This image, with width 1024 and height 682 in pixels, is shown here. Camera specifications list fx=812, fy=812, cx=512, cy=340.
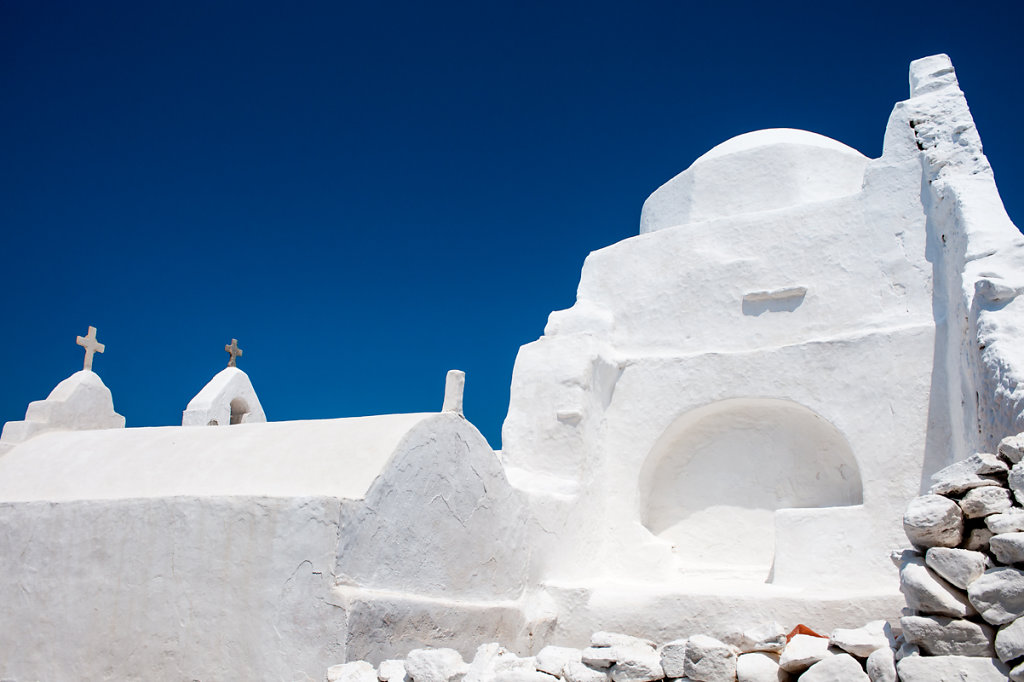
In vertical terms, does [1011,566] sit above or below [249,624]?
above

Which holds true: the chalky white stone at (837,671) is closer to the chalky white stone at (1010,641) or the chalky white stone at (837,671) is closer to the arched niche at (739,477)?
the chalky white stone at (1010,641)

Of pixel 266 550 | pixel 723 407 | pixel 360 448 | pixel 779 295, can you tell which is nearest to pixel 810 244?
pixel 779 295

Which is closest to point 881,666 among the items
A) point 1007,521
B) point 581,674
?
point 1007,521

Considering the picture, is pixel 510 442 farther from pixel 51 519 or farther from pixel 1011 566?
pixel 1011 566

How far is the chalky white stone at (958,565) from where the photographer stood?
342cm

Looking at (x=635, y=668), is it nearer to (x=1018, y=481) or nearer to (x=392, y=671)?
(x=392, y=671)

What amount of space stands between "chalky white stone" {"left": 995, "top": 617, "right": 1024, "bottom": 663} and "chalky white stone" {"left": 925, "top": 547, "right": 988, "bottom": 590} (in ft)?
0.79

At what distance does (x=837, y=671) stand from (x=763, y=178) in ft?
24.4

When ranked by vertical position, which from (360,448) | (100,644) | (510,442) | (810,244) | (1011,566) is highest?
(810,244)

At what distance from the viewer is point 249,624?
15.6ft

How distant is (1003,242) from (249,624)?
6.04 m

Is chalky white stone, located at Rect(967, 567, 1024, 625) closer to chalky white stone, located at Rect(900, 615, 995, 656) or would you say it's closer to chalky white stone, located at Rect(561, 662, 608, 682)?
chalky white stone, located at Rect(900, 615, 995, 656)

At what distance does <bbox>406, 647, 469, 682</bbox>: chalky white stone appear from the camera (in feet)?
13.6

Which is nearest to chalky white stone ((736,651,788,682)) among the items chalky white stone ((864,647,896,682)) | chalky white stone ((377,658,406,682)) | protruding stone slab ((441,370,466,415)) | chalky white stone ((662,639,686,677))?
chalky white stone ((662,639,686,677))
